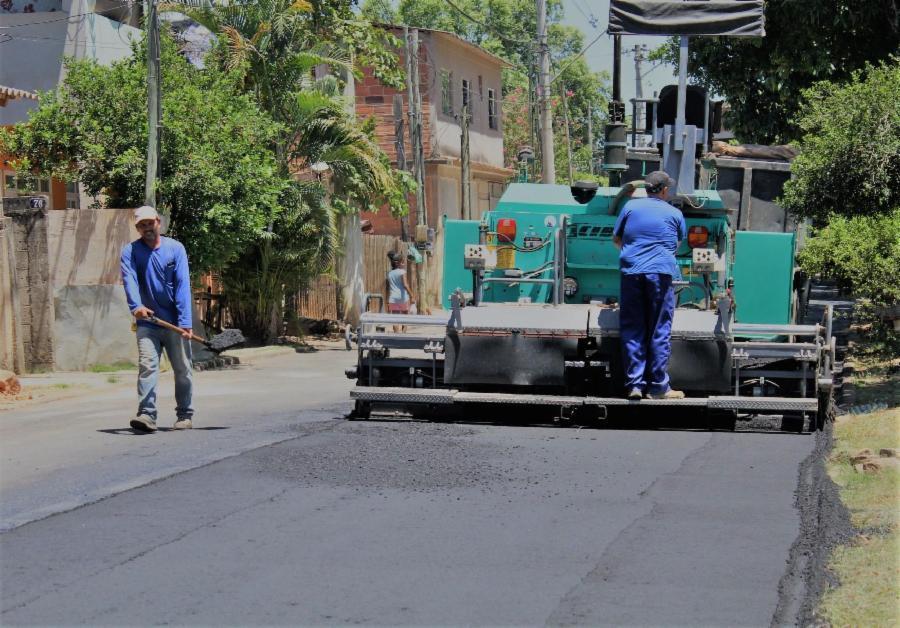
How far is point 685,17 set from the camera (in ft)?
37.9

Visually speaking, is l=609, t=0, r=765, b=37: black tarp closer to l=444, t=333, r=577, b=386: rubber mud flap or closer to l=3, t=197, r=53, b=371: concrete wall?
→ l=444, t=333, r=577, b=386: rubber mud flap

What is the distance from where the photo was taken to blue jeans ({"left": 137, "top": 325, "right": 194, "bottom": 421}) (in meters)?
10.3

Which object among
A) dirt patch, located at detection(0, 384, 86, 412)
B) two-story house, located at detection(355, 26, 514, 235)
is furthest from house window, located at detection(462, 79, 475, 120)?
dirt patch, located at detection(0, 384, 86, 412)

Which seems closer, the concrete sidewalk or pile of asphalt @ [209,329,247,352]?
the concrete sidewalk

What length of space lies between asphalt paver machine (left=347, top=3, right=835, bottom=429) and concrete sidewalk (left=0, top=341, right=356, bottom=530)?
4.54ft

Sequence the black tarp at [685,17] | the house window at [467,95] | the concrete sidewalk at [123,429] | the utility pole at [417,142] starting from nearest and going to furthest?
the concrete sidewalk at [123,429] → the black tarp at [685,17] → the utility pole at [417,142] → the house window at [467,95]

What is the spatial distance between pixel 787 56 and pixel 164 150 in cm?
961

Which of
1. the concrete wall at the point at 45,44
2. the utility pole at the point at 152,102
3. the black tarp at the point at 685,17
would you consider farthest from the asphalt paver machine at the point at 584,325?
the concrete wall at the point at 45,44

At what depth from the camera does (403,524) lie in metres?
6.71

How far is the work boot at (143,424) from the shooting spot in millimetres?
10352

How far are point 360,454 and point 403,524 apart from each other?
2251 mm

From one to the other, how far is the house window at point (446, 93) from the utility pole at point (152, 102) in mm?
23189

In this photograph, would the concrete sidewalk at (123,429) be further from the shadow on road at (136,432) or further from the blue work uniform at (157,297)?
the blue work uniform at (157,297)

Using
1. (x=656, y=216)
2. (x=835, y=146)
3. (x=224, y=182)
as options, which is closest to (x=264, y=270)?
(x=224, y=182)
